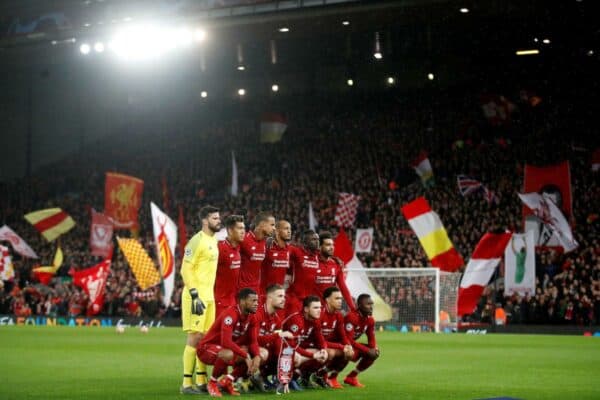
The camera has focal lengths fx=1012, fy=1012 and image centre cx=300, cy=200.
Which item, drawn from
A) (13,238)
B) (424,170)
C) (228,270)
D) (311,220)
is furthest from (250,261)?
(424,170)

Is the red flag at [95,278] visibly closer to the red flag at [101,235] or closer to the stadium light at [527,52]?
the red flag at [101,235]

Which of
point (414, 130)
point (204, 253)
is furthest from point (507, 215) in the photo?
point (204, 253)

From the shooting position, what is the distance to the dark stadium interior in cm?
3394

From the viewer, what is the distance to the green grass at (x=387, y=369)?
11.7 metres

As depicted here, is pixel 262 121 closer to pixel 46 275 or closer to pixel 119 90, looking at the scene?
pixel 119 90

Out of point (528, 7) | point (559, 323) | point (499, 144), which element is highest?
point (528, 7)

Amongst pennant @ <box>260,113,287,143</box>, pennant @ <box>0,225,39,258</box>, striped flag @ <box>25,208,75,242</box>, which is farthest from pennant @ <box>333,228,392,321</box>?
pennant @ <box>260,113,287,143</box>

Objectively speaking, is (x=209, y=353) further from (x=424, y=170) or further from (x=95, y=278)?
(x=424, y=170)

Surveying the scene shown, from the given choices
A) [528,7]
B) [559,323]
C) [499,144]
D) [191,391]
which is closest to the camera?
[191,391]

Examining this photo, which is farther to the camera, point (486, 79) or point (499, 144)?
point (486, 79)

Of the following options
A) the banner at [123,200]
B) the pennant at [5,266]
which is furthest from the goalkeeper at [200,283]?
the banner at [123,200]

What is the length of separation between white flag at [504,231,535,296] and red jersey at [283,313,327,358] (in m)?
17.7

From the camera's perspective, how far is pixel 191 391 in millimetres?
11531

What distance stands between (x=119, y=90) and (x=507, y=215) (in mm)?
28030
